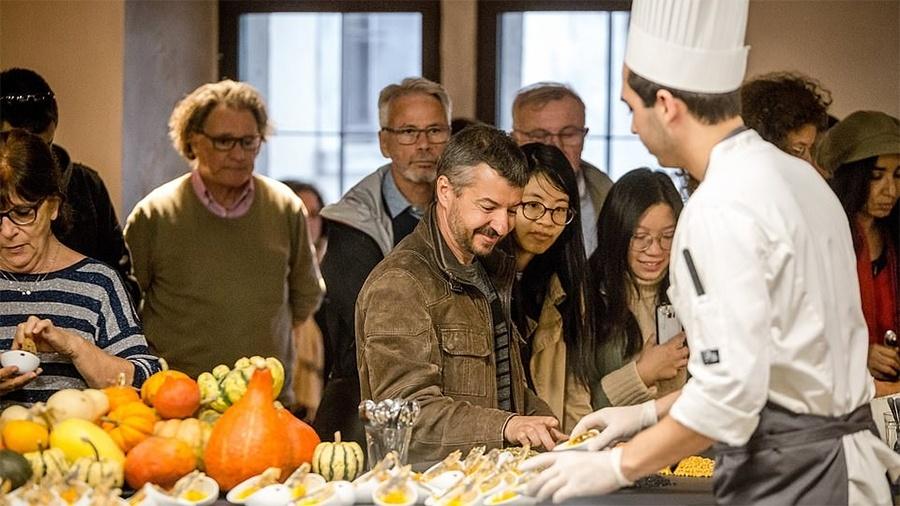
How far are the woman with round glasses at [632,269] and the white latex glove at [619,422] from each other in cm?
113

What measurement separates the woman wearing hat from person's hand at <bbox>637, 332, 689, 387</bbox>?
578 mm

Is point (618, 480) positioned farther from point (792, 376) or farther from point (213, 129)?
point (213, 129)

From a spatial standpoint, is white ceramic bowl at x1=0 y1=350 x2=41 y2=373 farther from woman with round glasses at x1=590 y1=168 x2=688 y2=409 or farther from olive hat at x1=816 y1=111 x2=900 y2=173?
olive hat at x1=816 y1=111 x2=900 y2=173

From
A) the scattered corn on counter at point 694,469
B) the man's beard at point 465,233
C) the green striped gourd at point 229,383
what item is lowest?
the scattered corn on counter at point 694,469

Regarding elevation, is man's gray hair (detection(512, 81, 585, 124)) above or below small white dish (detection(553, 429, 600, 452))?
above

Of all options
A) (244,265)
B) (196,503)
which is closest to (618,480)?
(196,503)

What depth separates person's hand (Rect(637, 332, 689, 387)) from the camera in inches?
135

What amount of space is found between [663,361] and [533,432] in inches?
34.5

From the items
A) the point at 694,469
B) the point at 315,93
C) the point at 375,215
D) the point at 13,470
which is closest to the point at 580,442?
the point at 694,469

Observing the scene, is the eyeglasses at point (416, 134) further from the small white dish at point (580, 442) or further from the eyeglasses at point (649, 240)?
the small white dish at point (580, 442)

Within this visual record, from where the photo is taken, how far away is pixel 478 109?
5.04 meters

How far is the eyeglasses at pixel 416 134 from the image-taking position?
12.7 ft

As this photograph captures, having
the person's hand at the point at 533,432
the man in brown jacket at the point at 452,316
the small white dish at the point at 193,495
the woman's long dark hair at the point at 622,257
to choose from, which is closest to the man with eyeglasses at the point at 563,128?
the woman's long dark hair at the point at 622,257

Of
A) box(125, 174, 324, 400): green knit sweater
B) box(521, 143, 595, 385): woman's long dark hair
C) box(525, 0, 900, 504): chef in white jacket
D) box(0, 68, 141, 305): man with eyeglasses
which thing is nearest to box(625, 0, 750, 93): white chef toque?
box(525, 0, 900, 504): chef in white jacket
